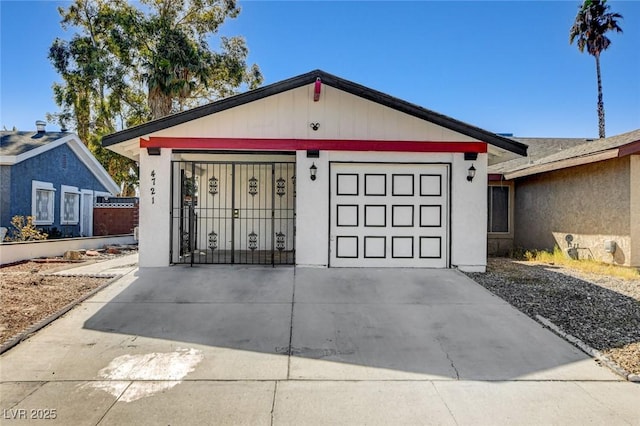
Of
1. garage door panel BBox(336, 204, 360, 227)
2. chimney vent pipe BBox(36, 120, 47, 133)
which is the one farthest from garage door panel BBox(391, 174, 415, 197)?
chimney vent pipe BBox(36, 120, 47, 133)

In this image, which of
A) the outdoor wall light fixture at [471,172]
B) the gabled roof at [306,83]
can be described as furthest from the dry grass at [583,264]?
the outdoor wall light fixture at [471,172]

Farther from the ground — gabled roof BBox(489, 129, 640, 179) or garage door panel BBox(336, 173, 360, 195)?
gabled roof BBox(489, 129, 640, 179)

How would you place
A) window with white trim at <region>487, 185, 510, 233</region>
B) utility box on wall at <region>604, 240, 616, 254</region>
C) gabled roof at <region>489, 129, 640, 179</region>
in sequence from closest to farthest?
1. gabled roof at <region>489, 129, 640, 179</region>
2. utility box on wall at <region>604, 240, 616, 254</region>
3. window with white trim at <region>487, 185, 510, 233</region>

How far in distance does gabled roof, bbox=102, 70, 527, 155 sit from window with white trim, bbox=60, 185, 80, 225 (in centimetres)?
1060

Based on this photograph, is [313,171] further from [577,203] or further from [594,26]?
[594,26]

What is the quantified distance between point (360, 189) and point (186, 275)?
410cm

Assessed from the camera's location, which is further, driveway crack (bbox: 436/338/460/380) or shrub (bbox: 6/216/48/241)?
shrub (bbox: 6/216/48/241)

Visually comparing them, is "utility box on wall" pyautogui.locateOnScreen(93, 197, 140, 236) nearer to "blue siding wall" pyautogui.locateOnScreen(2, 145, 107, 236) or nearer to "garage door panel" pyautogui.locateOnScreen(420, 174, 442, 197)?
"blue siding wall" pyautogui.locateOnScreen(2, 145, 107, 236)

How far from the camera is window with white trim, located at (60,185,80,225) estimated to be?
16656 millimetres

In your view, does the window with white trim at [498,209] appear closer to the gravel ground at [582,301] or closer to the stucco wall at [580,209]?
the stucco wall at [580,209]

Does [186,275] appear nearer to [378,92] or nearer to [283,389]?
[283,389]

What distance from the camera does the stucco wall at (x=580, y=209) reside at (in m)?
9.32

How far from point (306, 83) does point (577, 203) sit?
26.9 ft

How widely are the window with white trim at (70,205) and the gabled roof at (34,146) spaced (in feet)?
6.01
